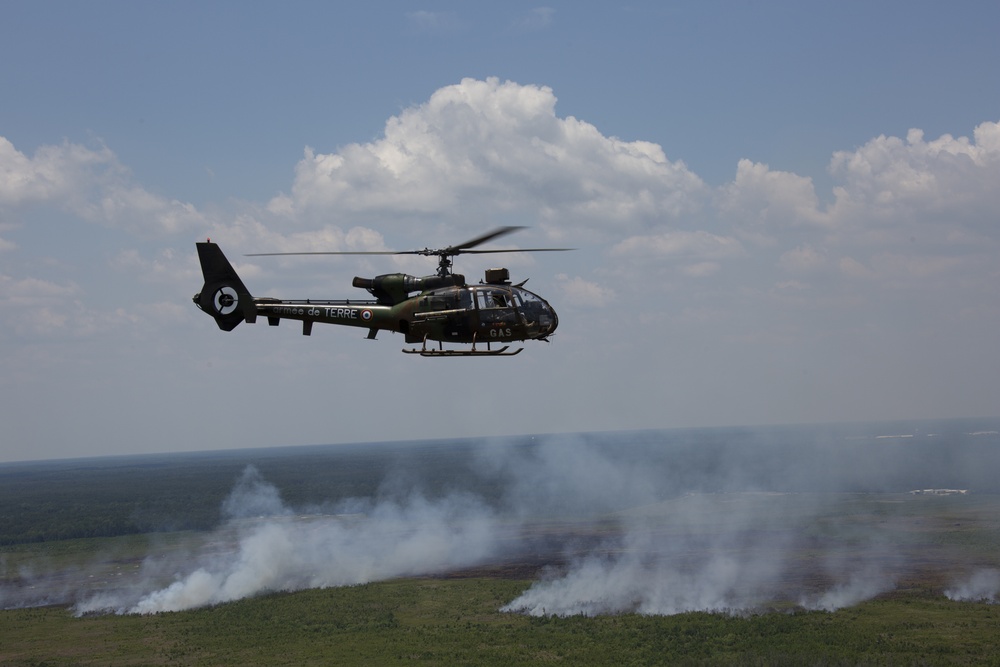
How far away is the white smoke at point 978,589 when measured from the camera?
350ft

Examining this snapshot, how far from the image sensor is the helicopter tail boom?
40094 mm

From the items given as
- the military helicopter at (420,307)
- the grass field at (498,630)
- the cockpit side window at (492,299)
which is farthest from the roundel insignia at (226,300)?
the grass field at (498,630)

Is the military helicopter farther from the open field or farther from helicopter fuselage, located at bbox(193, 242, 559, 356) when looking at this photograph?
the open field

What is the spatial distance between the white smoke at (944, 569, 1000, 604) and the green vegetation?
10.0ft

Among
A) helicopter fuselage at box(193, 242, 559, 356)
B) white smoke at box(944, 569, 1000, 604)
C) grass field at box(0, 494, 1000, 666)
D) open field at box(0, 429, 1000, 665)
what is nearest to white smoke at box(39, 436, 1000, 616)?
white smoke at box(944, 569, 1000, 604)

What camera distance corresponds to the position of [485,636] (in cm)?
Answer: 9719

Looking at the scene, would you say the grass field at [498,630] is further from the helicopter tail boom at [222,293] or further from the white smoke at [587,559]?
the helicopter tail boom at [222,293]

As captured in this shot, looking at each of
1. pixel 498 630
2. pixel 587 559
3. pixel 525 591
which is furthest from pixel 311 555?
pixel 498 630

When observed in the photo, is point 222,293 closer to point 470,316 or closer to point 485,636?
point 470,316

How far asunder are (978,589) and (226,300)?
4079 inches

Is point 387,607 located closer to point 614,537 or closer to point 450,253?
point 614,537

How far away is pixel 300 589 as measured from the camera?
5113 inches

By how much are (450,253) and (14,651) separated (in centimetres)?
8791

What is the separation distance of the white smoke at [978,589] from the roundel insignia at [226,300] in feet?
318
